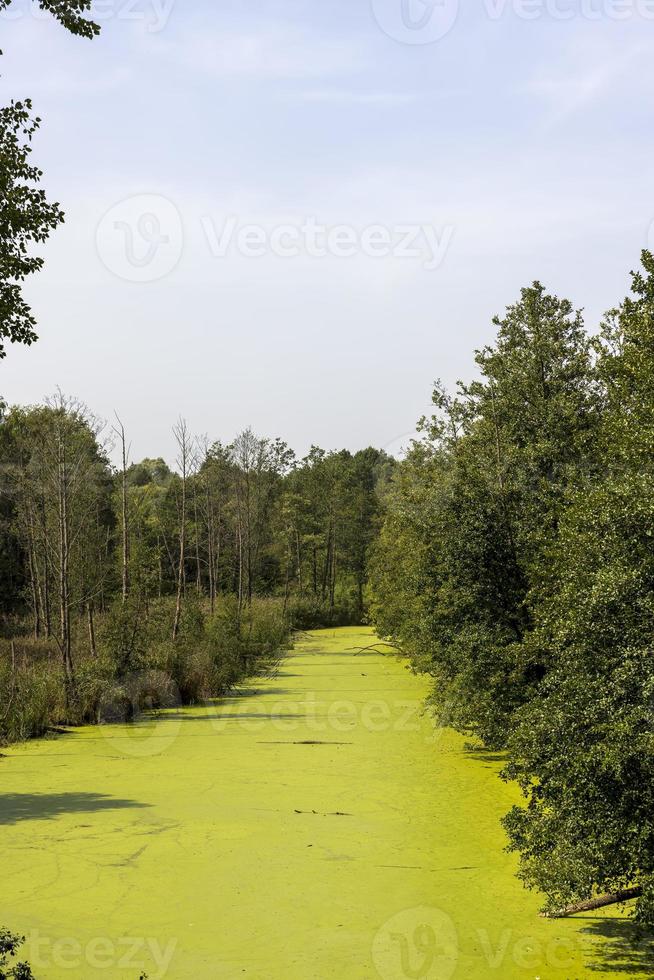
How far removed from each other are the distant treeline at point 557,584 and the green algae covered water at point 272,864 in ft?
2.60

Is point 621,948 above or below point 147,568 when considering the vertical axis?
below

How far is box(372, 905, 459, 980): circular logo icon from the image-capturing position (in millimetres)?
7355

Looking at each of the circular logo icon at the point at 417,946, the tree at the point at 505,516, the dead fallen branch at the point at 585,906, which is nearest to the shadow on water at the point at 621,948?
the dead fallen branch at the point at 585,906

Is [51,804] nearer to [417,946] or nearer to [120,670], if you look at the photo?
[417,946]

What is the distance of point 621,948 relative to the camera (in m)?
7.91

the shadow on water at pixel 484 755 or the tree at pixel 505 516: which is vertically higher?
the tree at pixel 505 516

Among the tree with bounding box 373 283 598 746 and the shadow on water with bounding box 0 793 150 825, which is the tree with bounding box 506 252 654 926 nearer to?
the tree with bounding box 373 283 598 746

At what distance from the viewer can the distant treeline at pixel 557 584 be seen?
6.82 metres

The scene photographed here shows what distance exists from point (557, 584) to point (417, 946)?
3.68 metres

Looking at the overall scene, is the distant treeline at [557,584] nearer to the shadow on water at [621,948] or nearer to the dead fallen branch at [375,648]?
the shadow on water at [621,948]

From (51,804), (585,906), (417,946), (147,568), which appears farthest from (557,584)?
(147,568)

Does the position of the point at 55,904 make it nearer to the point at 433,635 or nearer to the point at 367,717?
the point at 433,635

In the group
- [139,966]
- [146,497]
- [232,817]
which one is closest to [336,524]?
[146,497]

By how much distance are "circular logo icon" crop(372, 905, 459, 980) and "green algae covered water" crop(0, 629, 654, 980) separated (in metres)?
0.02
